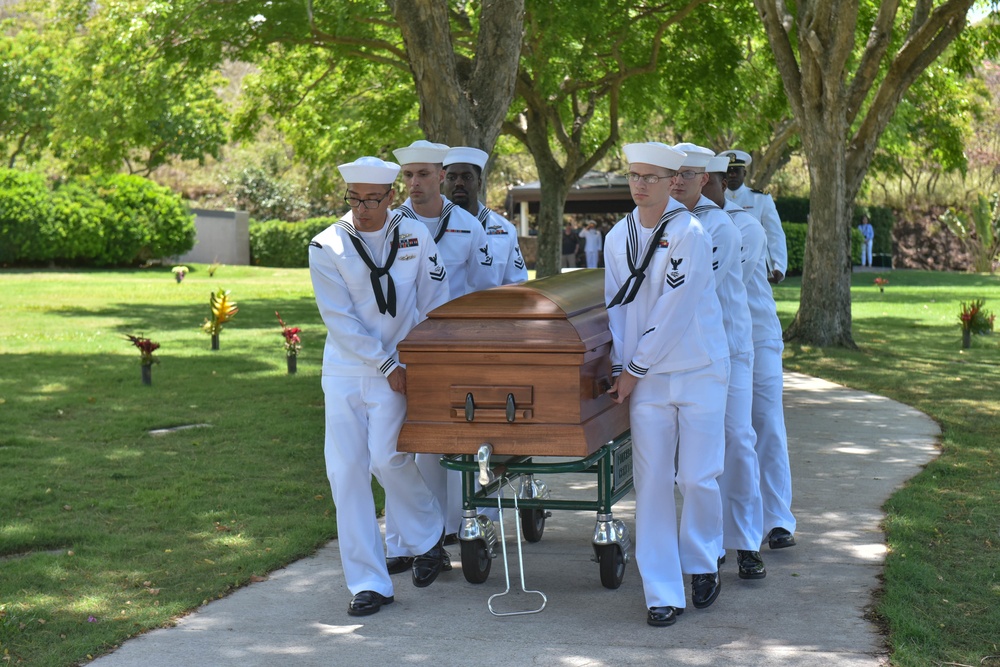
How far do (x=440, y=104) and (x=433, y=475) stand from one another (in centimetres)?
460

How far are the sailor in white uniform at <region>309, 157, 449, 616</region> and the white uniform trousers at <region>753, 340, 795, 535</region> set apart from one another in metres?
1.89

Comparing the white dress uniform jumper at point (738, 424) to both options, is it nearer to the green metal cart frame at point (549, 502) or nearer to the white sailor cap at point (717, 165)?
the white sailor cap at point (717, 165)

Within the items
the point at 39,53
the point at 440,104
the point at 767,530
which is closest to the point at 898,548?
the point at 767,530

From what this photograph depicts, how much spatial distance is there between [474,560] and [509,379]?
3.32ft

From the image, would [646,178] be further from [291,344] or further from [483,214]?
[291,344]

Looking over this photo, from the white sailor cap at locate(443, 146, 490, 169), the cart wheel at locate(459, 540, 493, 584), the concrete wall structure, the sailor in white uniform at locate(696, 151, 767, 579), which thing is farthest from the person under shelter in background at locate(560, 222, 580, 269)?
the cart wheel at locate(459, 540, 493, 584)

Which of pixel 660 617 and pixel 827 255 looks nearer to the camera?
pixel 660 617

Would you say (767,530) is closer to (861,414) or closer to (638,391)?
(638,391)

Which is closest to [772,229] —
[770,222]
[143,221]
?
[770,222]

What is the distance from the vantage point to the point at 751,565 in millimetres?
5695

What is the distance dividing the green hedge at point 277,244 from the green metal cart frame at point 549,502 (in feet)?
110

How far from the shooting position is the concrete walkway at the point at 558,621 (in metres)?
4.65

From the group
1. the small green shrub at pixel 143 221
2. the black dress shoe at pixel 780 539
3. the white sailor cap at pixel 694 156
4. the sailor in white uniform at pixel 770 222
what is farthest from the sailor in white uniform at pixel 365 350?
the small green shrub at pixel 143 221

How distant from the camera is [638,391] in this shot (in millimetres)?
5195
